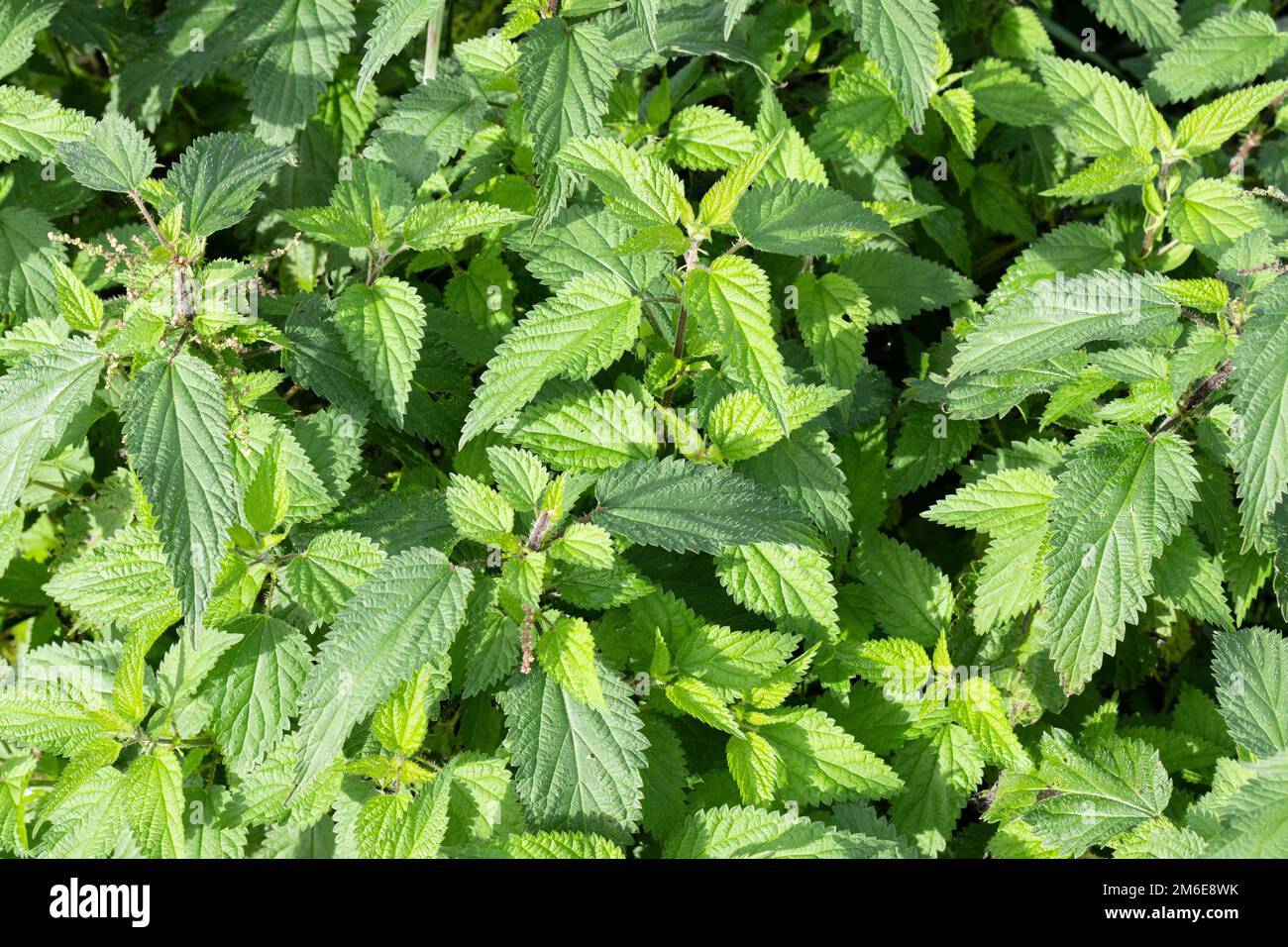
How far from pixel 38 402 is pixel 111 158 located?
0.64 m

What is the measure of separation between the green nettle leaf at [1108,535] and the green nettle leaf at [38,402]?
2.20 m

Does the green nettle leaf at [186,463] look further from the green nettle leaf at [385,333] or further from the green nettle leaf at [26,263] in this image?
the green nettle leaf at [26,263]

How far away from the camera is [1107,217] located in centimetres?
331

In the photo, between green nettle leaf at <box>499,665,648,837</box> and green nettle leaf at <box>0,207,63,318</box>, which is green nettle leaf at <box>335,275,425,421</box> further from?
green nettle leaf at <box>0,207,63,318</box>

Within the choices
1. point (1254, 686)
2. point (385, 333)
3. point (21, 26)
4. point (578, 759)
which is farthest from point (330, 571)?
point (1254, 686)

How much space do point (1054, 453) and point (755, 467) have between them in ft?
2.81

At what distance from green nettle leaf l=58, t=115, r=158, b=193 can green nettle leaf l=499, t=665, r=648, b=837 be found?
1.51m

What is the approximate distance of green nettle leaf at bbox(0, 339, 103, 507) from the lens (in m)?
2.27

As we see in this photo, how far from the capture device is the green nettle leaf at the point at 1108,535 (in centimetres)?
245

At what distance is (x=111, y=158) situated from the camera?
2.56 metres

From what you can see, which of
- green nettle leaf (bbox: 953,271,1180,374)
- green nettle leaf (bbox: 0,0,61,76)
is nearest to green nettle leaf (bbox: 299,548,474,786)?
green nettle leaf (bbox: 953,271,1180,374)

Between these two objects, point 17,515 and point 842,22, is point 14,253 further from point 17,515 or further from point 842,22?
point 842,22

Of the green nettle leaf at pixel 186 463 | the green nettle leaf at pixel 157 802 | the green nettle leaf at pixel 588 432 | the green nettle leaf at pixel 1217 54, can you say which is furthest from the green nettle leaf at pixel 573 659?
the green nettle leaf at pixel 1217 54
